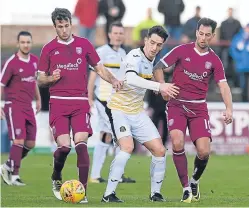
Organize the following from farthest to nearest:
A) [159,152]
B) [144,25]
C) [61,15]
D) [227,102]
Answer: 1. [144,25]
2. [227,102]
3. [159,152]
4. [61,15]

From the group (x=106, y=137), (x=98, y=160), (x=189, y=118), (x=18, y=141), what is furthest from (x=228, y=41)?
(x=189, y=118)

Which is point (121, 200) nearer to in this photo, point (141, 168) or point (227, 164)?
point (141, 168)

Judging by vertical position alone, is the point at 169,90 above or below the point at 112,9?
below

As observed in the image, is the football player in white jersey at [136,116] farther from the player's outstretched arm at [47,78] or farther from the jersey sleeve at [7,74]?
the jersey sleeve at [7,74]

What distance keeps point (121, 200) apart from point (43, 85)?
1.93 meters

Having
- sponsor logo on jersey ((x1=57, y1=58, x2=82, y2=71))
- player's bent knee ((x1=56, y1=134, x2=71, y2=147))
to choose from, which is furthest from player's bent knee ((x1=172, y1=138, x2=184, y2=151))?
sponsor logo on jersey ((x1=57, y1=58, x2=82, y2=71))

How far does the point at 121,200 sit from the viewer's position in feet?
43.9

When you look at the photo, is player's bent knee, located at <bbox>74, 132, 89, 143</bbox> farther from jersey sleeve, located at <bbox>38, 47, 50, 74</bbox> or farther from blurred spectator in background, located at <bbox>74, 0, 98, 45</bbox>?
Answer: blurred spectator in background, located at <bbox>74, 0, 98, 45</bbox>

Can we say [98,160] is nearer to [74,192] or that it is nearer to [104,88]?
[104,88]

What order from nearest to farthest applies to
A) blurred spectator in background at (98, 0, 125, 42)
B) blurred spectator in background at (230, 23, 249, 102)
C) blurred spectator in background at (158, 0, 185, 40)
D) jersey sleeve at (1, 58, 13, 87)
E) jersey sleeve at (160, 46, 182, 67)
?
jersey sleeve at (160, 46, 182, 67) < jersey sleeve at (1, 58, 13, 87) < blurred spectator in background at (230, 23, 249, 102) < blurred spectator in background at (158, 0, 185, 40) < blurred spectator in background at (98, 0, 125, 42)

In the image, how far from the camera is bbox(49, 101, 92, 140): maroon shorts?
1361 cm

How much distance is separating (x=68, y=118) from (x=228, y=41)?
46.9ft

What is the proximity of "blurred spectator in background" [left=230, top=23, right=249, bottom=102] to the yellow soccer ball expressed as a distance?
1314cm

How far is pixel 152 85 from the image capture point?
13078 mm
